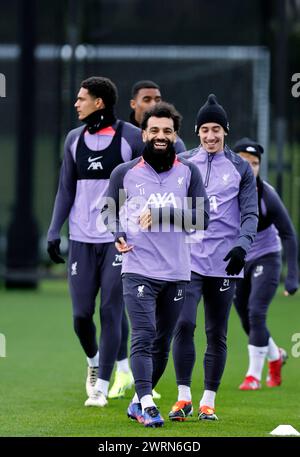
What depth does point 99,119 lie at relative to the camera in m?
10.2

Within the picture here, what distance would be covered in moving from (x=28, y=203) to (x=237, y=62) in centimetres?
433

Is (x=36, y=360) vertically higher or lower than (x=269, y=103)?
lower

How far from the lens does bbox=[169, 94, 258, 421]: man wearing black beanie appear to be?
9.24 metres

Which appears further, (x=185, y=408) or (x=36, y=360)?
(x=36, y=360)

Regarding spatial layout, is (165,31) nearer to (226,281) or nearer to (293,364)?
(293,364)

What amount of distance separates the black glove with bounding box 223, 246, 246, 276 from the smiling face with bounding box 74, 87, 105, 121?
1.83 m

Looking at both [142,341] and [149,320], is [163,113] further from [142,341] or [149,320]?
[142,341]

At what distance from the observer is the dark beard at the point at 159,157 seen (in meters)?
8.88

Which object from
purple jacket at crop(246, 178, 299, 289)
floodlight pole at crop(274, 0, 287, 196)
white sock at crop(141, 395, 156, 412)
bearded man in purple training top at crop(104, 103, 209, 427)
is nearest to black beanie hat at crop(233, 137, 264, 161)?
purple jacket at crop(246, 178, 299, 289)

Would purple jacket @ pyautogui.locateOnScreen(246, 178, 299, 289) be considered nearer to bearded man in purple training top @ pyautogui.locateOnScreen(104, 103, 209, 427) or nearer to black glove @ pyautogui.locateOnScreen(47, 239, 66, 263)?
black glove @ pyautogui.locateOnScreen(47, 239, 66, 263)

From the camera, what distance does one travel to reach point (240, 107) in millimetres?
23203

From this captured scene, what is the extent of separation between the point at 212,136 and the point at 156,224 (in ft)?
2.98
